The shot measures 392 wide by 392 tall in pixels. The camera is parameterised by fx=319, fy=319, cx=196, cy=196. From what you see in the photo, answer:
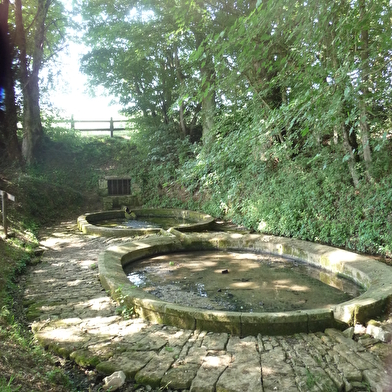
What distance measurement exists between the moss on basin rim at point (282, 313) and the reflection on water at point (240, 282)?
9.7 inches

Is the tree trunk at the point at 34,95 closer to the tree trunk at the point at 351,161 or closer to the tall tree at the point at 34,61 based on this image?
the tall tree at the point at 34,61

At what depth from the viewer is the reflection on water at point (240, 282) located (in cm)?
484

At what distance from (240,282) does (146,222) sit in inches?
289

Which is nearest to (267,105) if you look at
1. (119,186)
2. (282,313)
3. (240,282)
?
(240,282)

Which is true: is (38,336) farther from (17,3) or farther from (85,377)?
(17,3)

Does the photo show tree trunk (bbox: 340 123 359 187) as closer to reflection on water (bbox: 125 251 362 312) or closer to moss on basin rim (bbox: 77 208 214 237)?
reflection on water (bbox: 125 251 362 312)

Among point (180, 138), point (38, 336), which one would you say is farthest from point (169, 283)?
point (180, 138)

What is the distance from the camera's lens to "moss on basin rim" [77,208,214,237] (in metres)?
9.05

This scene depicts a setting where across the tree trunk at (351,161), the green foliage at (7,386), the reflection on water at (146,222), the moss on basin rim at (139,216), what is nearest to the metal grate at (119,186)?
the moss on basin rim at (139,216)

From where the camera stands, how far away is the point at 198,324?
376 centimetres

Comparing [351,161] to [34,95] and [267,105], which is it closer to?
[267,105]

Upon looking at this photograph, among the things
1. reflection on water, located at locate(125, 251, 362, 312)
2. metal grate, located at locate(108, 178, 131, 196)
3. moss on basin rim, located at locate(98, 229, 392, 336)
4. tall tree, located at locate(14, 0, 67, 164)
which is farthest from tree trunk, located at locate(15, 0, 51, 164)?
reflection on water, located at locate(125, 251, 362, 312)

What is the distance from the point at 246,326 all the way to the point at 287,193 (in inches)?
253

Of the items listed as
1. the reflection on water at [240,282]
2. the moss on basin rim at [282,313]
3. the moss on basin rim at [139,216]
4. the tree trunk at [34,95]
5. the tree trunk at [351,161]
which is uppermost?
the tree trunk at [34,95]
